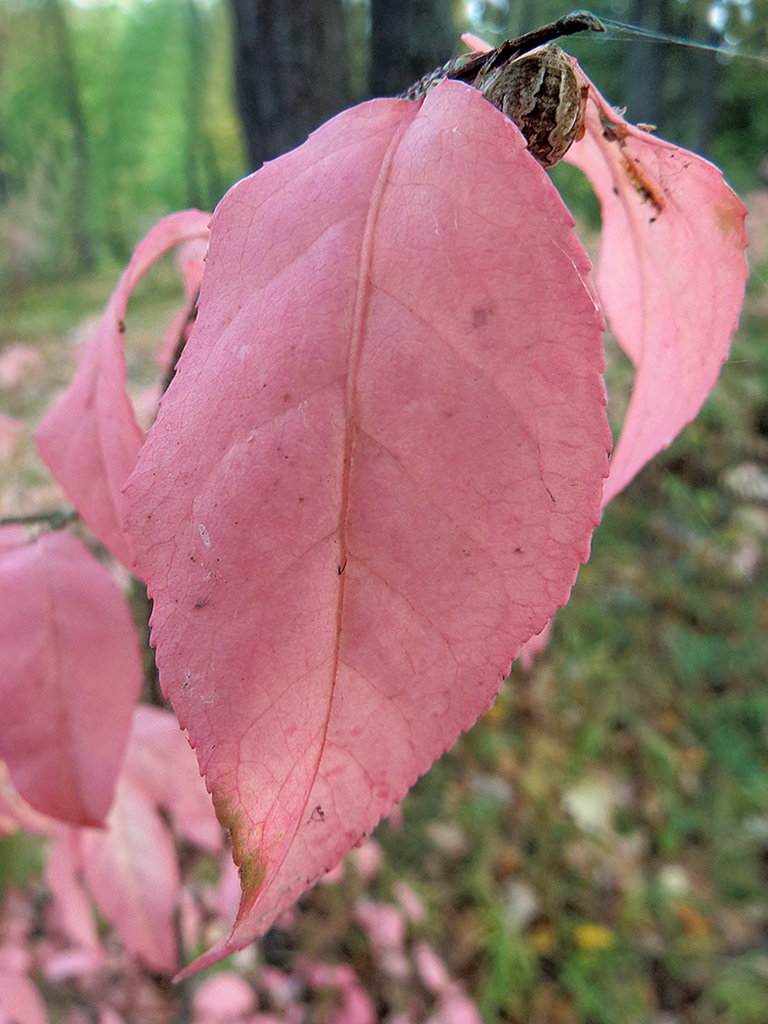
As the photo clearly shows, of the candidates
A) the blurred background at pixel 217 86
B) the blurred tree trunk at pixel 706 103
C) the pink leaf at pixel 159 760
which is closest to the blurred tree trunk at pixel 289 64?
the blurred background at pixel 217 86

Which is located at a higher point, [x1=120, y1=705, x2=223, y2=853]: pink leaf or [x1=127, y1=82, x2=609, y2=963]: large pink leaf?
[x1=127, y1=82, x2=609, y2=963]: large pink leaf

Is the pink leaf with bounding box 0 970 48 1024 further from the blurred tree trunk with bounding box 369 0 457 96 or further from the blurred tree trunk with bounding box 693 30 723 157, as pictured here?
the blurred tree trunk with bounding box 693 30 723 157

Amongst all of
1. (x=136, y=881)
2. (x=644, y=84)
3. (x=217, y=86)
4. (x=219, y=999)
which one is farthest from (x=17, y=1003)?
(x=217, y=86)

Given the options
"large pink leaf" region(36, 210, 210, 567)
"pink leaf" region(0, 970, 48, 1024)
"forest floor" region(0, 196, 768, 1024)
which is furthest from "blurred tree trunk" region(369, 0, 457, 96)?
"pink leaf" region(0, 970, 48, 1024)

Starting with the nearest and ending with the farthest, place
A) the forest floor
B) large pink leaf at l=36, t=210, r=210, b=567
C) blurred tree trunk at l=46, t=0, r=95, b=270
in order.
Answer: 1. large pink leaf at l=36, t=210, r=210, b=567
2. the forest floor
3. blurred tree trunk at l=46, t=0, r=95, b=270

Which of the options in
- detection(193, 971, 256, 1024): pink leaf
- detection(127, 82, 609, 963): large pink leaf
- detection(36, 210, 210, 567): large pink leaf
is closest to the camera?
detection(127, 82, 609, 963): large pink leaf

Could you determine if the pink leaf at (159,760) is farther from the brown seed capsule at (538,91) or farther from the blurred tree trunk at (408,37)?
the blurred tree trunk at (408,37)

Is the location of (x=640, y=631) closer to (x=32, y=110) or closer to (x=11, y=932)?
(x=11, y=932)

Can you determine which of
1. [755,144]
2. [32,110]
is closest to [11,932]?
[755,144]
